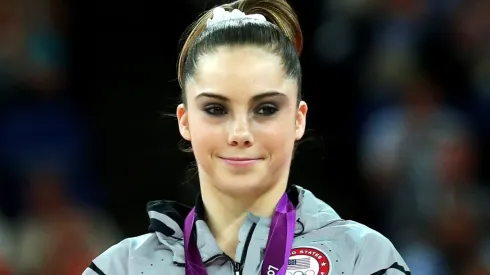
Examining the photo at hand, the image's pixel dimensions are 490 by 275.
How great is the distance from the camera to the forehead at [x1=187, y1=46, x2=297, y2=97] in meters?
2.15

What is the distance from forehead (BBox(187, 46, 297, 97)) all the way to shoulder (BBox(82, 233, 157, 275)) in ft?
1.38

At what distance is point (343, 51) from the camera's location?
4672mm

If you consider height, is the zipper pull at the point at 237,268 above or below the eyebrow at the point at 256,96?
below

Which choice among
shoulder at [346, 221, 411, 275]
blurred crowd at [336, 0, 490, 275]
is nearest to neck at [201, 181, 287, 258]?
shoulder at [346, 221, 411, 275]

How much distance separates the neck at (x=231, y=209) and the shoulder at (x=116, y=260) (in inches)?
6.8

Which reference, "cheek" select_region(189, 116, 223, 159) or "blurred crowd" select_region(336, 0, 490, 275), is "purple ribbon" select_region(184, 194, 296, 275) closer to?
"cheek" select_region(189, 116, 223, 159)

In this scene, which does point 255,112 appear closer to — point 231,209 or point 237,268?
point 231,209

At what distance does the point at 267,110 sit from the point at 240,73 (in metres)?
0.11

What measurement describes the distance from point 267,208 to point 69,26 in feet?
9.45

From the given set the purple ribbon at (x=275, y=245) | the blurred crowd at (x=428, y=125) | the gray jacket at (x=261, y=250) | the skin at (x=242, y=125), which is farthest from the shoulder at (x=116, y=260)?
the blurred crowd at (x=428, y=125)

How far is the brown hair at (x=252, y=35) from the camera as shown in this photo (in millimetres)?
2244

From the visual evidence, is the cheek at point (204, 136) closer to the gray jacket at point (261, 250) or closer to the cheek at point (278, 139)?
the cheek at point (278, 139)

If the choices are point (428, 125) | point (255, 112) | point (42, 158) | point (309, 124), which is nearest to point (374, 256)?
point (255, 112)

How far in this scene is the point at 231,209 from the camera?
2.29 meters
